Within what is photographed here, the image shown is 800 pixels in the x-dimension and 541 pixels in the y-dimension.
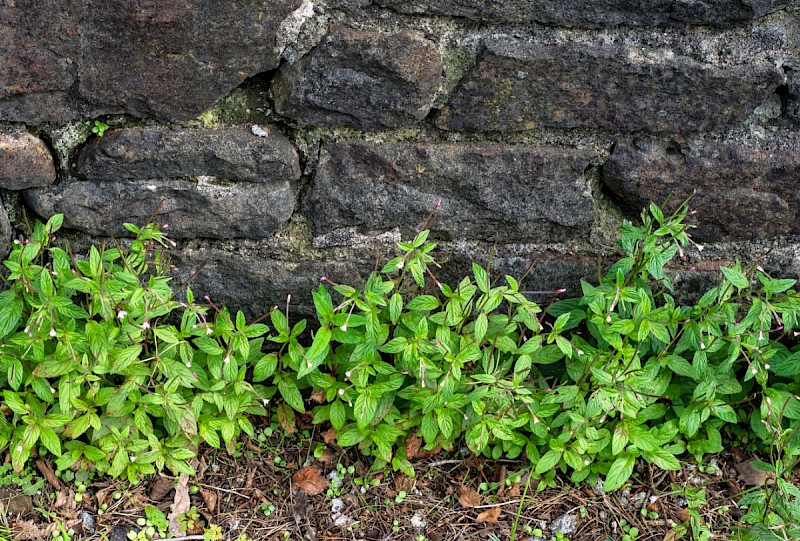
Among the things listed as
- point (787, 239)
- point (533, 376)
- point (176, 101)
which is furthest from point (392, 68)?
point (787, 239)

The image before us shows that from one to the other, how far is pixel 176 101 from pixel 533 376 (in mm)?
1346

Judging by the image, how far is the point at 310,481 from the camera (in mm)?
2381

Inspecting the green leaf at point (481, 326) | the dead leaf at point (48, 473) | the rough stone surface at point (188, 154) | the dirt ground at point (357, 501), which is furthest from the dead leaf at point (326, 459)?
the rough stone surface at point (188, 154)

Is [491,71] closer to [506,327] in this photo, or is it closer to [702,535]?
[506,327]

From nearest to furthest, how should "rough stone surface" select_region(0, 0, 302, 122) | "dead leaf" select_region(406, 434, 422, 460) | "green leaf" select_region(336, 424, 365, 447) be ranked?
1. "rough stone surface" select_region(0, 0, 302, 122)
2. "green leaf" select_region(336, 424, 365, 447)
3. "dead leaf" select_region(406, 434, 422, 460)

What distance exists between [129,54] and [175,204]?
0.45 metres

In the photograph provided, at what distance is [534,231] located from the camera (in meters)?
2.39

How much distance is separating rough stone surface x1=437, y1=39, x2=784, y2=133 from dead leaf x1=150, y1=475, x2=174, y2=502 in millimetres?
1342

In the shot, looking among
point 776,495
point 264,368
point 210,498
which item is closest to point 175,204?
point 264,368

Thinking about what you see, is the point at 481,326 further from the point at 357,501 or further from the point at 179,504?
the point at 179,504

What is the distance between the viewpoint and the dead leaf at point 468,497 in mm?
2346

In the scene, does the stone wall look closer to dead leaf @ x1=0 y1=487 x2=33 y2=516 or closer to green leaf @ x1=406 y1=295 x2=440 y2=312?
green leaf @ x1=406 y1=295 x2=440 y2=312

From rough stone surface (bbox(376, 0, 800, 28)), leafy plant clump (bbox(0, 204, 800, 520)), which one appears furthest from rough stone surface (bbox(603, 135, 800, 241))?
rough stone surface (bbox(376, 0, 800, 28))

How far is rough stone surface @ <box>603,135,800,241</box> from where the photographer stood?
89.3 inches
